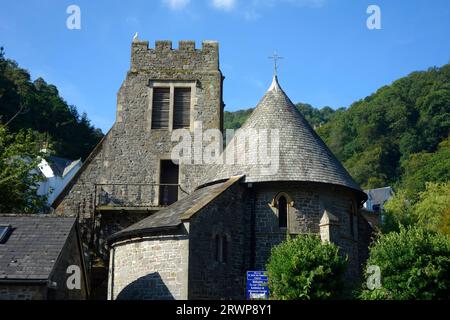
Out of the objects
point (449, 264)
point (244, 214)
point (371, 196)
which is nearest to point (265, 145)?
point (244, 214)

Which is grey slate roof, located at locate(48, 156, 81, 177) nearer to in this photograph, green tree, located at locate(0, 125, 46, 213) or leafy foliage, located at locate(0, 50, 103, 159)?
leafy foliage, located at locate(0, 50, 103, 159)

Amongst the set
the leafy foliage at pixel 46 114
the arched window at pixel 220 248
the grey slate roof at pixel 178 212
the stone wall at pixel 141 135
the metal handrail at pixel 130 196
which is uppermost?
the leafy foliage at pixel 46 114

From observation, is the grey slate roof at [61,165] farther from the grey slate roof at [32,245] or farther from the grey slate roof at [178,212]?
the grey slate roof at [32,245]

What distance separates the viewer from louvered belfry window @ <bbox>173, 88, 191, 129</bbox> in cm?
2973

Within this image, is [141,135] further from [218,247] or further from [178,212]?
[218,247]

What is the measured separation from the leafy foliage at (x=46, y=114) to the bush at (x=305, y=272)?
133 feet

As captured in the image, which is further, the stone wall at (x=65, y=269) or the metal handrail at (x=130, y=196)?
the metal handrail at (x=130, y=196)

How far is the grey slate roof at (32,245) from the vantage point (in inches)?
643

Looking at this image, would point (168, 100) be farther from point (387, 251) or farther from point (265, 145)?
point (387, 251)

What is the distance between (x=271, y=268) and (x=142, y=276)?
445 cm

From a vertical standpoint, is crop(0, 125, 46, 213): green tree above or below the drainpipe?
above

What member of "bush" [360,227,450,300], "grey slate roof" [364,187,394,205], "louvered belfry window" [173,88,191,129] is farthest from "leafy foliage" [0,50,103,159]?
"bush" [360,227,450,300]

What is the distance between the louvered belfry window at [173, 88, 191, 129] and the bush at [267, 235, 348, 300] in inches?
462

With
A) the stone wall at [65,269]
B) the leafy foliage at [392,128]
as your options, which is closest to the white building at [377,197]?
the leafy foliage at [392,128]
